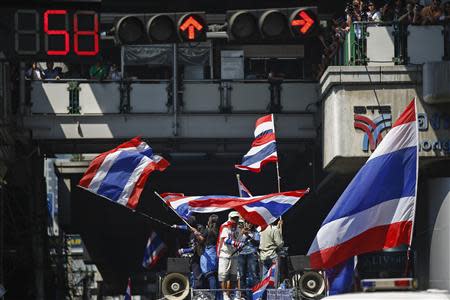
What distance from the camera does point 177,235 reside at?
49.4m

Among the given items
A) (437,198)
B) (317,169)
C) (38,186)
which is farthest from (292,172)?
(437,198)

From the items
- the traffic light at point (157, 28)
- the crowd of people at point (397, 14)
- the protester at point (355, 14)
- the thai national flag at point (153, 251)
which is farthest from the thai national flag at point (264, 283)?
the thai national flag at point (153, 251)

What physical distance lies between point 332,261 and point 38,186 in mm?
21406

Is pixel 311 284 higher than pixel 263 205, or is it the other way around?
pixel 263 205

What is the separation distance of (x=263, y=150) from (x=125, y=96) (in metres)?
8.94

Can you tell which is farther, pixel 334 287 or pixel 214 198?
pixel 214 198

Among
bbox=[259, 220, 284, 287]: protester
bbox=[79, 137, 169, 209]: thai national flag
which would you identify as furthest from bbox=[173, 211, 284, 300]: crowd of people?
bbox=[79, 137, 169, 209]: thai national flag

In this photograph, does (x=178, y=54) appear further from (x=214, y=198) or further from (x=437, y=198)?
(x=214, y=198)

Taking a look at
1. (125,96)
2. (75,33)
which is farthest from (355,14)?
(75,33)

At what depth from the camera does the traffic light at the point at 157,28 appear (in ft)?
60.4

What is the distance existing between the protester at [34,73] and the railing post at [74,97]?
99 centimetres

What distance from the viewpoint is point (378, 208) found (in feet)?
57.3

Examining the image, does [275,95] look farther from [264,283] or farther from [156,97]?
[264,283]

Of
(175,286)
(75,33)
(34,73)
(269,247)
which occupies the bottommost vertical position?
(175,286)
